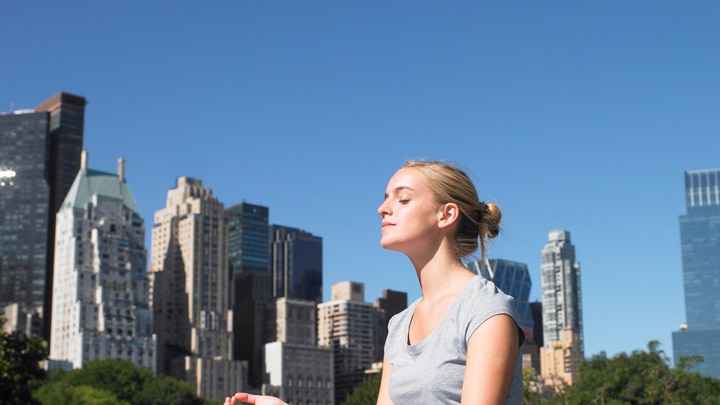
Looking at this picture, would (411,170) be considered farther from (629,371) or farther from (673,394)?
(629,371)

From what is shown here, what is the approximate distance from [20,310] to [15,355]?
14432 cm

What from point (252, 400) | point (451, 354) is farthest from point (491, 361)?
point (252, 400)

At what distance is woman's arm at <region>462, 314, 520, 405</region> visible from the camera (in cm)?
470

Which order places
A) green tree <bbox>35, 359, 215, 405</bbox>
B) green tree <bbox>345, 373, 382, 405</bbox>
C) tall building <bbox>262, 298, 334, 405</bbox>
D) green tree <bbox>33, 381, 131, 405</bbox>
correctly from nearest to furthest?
green tree <bbox>33, 381, 131, 405</bbox> → green tree <bbox>345, 373, 382, 405</bbox> → green tree <bbox>35, 359, 215, 405</bbox> → tall building <bbox>262, 298, 334, 405</bbox>

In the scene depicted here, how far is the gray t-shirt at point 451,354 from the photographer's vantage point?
487 centimetres

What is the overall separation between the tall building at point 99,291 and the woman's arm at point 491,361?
173110 mm

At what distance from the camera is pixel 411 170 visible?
5.52 m

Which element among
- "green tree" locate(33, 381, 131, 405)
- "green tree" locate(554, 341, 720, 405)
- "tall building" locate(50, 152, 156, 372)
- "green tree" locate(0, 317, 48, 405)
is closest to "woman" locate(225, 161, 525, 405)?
"green tree" locate(0, 317, 48, 405)

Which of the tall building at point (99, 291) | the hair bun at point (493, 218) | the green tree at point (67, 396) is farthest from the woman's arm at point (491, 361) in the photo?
the tall building at point (99, 291)

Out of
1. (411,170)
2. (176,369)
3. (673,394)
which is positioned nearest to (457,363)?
(411,170)

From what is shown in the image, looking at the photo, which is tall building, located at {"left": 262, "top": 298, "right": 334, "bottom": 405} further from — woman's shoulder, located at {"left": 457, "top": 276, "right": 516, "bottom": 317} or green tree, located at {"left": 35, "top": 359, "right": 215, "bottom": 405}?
woman's shoulder, located at {"left": 457, "top": 276, "right": 516, "bottom": 317}

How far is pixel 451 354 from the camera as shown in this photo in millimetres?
4965

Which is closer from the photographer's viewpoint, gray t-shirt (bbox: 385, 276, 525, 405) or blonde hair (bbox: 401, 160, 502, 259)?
gray t-shirt (bbox: 385, 276, 525, 405)

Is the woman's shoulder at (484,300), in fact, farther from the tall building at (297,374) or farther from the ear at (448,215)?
the tall building at (297,374)
